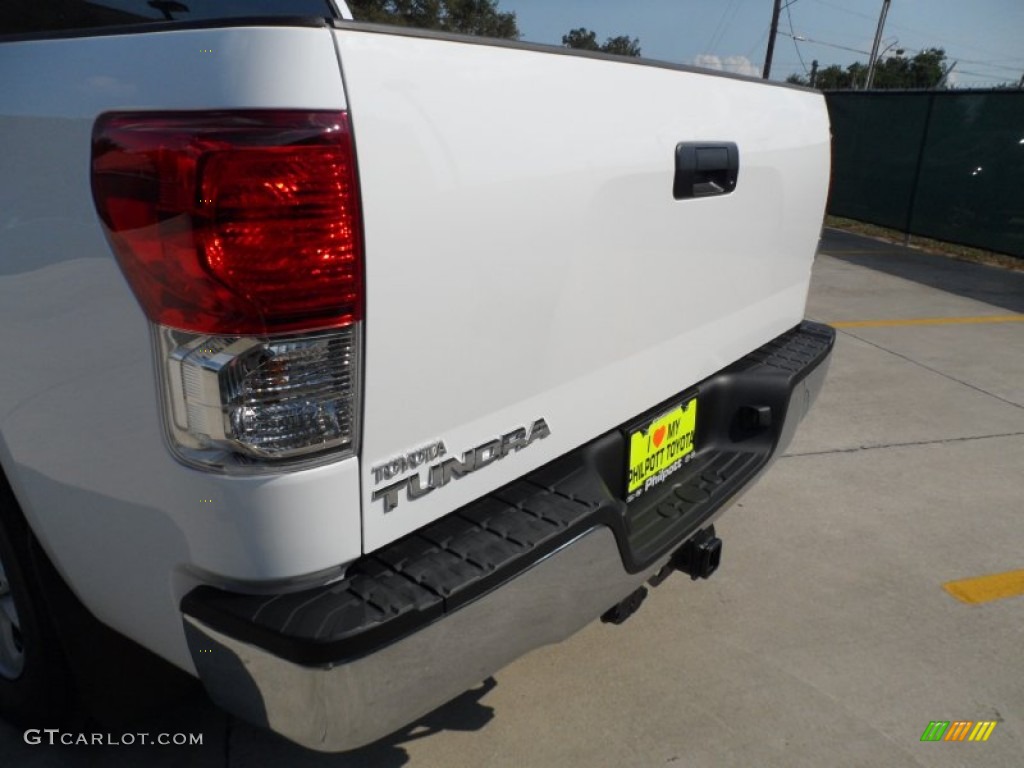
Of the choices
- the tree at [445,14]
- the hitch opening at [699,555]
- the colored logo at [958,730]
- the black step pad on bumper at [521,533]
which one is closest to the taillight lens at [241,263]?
the black step pad on bumper at [521,533]

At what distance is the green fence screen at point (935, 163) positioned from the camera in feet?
33.0

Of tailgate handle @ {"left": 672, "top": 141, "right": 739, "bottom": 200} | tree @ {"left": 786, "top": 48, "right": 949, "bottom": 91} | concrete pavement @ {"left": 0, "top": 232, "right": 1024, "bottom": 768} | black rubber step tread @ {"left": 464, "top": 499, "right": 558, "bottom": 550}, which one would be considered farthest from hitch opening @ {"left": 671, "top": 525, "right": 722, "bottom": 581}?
tree @ {"left": 786, "top": 48, "right": 949, "bottom": 91}

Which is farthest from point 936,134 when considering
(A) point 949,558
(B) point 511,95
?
(B) point 511,95

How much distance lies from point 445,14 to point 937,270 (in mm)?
31620

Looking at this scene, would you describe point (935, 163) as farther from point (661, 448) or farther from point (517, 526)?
point (517, 526)

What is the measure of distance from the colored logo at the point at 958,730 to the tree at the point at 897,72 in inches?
2807

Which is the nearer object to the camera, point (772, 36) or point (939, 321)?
point (939, 321)

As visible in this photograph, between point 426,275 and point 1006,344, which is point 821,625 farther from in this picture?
point 1006,344

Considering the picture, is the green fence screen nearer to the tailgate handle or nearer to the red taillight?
the tailgate handle

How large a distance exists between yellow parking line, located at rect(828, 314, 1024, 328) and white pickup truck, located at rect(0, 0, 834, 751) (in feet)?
18.2

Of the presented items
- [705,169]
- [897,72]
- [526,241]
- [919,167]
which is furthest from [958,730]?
[897,72]

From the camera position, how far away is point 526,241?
1.57 meters

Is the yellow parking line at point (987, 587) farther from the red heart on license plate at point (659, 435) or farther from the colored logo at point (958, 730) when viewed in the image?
the red heart on license plate at point (659, 435)

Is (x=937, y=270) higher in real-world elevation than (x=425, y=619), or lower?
lower
